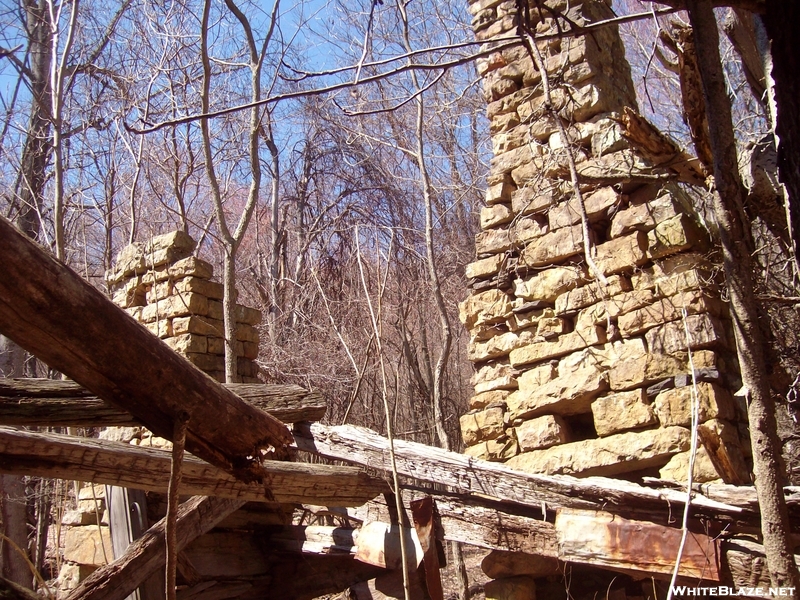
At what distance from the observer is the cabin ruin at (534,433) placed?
3234 mm

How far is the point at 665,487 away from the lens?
3.47 metres

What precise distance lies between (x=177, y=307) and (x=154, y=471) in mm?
2512

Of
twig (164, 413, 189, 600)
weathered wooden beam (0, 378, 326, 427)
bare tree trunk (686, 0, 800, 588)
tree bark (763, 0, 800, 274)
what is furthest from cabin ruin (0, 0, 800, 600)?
twig (164, 413, 189, 600)

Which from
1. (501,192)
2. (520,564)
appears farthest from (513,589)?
(501,192)

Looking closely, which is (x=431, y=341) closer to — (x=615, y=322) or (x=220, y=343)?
(x=220, y=343)

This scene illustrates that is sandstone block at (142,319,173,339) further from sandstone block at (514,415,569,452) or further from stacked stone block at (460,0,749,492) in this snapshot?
sandstone block at (514,415,569,452)

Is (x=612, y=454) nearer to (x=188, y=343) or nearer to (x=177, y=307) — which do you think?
(x=188, y=343)

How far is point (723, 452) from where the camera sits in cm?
363

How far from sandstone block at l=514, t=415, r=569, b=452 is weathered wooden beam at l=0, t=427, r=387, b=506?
909 millimetres

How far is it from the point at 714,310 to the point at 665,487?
3.51ft

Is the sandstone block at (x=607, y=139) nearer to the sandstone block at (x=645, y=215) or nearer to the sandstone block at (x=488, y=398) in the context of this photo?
the sandstone block at (x=645, y=215)

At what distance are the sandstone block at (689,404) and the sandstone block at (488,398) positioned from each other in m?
0.97

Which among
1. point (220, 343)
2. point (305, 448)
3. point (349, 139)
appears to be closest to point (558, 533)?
point (305, 448)

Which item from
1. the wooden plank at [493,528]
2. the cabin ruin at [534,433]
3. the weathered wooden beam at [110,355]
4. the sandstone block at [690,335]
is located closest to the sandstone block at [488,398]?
the cabin ruin at [534,433]
